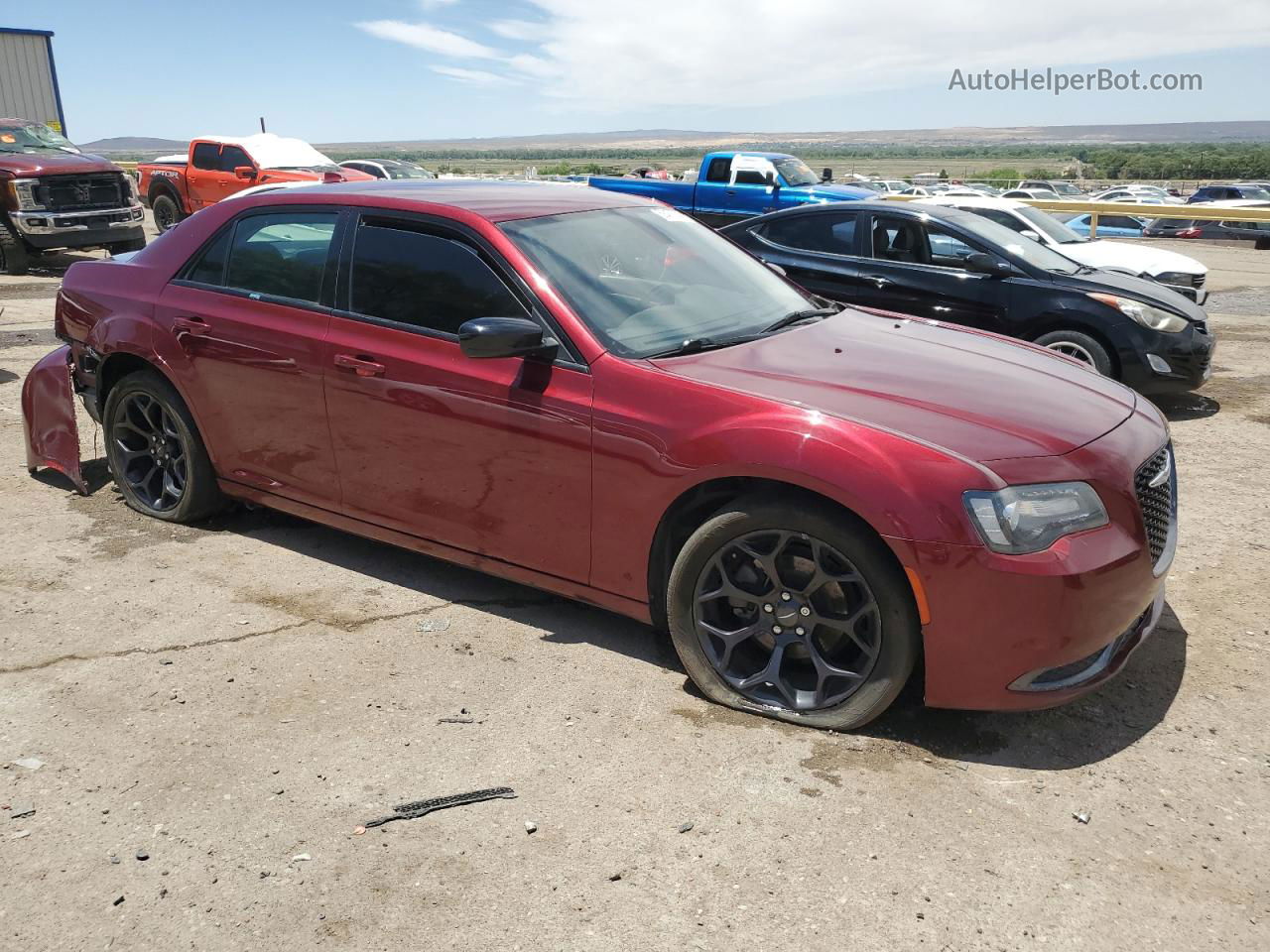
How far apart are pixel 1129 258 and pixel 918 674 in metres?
8.95

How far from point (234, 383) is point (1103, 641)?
11.9 ft

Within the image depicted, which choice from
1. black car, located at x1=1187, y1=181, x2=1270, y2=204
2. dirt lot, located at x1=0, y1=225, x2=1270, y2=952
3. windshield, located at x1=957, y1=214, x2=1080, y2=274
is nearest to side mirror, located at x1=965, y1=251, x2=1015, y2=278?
windshield, located at x1=957, y1=214, x2=1080, y2=274

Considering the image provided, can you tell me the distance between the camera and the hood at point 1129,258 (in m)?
10.2

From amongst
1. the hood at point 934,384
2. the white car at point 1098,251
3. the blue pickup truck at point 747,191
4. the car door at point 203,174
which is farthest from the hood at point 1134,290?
the car door at point 203,174

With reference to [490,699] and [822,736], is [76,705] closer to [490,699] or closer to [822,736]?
[490,699]

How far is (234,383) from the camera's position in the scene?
15.3 ft

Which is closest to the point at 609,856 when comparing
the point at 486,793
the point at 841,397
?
the point at 486,793

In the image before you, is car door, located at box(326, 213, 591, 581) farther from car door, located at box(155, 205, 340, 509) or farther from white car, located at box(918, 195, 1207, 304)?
white car, located at box(918, 195, 1207, 304)

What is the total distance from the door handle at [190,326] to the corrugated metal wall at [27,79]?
931 inches

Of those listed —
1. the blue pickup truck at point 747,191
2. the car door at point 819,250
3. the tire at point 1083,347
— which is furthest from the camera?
the blue pickup truck at point 747,191

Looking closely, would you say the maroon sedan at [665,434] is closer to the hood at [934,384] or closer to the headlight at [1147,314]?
the hood at [934,384]

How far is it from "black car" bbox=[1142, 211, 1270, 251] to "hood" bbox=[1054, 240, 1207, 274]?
14.9m

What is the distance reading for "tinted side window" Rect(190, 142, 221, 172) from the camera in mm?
20413

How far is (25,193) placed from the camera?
48.6 feet
